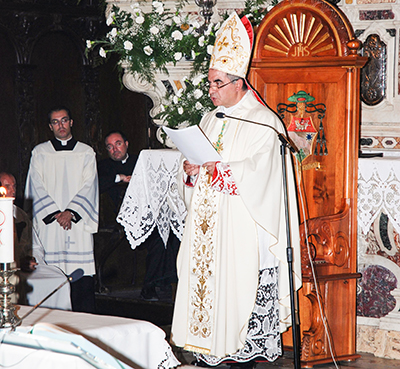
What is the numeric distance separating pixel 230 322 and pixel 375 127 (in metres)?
1.97

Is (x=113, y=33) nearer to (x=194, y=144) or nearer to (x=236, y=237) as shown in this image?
(x=194, y=144)

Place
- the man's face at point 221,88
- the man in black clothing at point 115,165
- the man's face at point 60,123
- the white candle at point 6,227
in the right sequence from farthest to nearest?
the man in black clothing at point 115,165
the man's face at point 60,123
the man's face at point 221,88
the white candle at point 6,227

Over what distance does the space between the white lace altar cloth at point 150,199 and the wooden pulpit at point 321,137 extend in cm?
98

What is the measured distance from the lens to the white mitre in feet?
14.3

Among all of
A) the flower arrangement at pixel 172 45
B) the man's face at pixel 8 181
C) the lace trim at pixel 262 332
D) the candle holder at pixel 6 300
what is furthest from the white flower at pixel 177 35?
the candle holder at pixel 6 300

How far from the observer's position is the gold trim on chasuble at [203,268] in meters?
4.39

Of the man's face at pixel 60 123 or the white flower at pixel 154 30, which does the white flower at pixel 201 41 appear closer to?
the white flower at pixel 154 30

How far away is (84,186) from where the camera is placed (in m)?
6.73

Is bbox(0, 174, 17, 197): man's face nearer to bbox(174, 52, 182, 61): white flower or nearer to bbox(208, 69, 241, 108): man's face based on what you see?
bbox(174, 52, 182, 61): white flower

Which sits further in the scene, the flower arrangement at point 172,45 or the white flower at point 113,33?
the white flower at point 113,33

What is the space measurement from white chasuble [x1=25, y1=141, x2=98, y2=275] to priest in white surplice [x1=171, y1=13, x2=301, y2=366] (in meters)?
2.38

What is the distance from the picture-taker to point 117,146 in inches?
289

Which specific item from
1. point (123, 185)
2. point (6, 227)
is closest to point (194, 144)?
point (6, 227)

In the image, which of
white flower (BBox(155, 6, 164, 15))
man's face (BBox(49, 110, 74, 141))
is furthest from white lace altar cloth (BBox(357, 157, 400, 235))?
man's face (BBox(49, 110, 74, 141))
